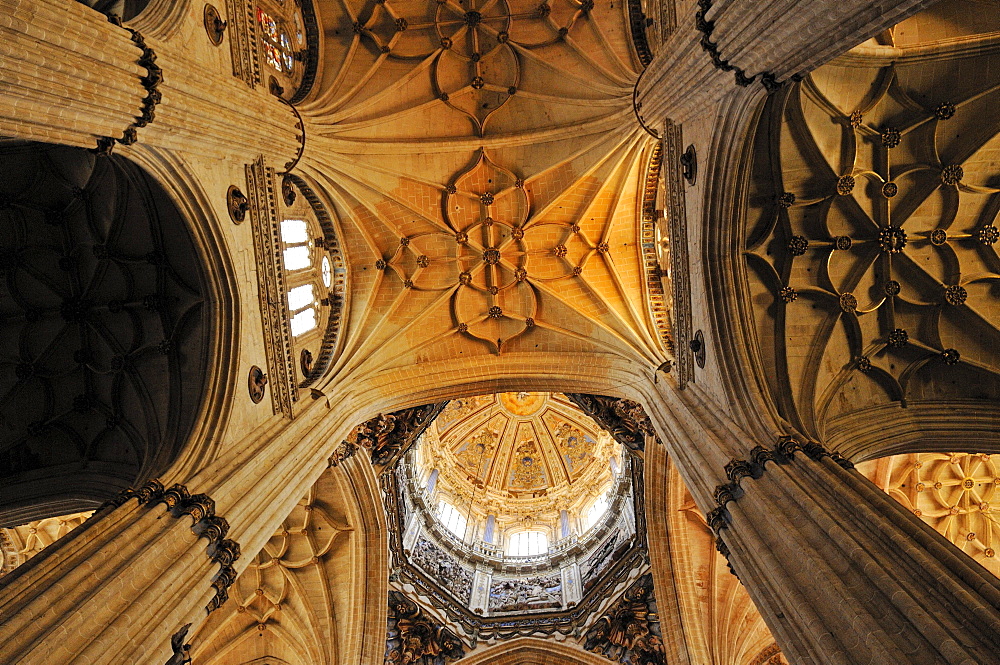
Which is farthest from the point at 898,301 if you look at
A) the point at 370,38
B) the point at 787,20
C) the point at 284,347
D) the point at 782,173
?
the point at 370,38

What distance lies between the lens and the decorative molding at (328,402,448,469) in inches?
585

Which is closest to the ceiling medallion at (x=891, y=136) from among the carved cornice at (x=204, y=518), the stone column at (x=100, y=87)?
the stone column at (x=100, y=87)

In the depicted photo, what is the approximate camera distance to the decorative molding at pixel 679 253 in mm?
10586

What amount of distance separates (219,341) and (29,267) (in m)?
4.50

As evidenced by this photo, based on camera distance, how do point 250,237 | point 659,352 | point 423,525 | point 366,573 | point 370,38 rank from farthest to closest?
1. point 423,525
2. point 366,573
3. point 370,38
4. point 659,352
5. point 250,237

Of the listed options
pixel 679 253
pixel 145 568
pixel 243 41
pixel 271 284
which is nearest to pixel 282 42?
pixel 243 41

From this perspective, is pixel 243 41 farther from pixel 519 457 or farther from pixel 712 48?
pixel 519 457

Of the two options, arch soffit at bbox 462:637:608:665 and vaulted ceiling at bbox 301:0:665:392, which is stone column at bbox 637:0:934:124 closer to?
vaulted ceiling at bbox 301:0:665:392

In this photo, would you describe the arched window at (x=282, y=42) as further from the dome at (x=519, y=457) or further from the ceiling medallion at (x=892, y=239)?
the dome at (x=519, y=457)

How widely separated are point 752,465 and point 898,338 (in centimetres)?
563

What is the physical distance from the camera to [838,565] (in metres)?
5.36

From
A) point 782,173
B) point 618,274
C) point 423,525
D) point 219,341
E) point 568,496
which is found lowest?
point 219,341

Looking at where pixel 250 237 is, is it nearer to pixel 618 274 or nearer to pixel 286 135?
pixel 286 135

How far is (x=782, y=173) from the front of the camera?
1017cm
